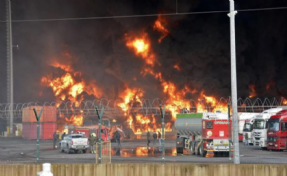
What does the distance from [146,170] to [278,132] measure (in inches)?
978

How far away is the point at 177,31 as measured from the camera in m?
92.1

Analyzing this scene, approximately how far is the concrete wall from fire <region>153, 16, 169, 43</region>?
7722 centimetres

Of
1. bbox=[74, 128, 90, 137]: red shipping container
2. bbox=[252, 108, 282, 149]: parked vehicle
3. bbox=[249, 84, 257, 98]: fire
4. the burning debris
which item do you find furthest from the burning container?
bbox=[249, 84, 257, 98]: fire

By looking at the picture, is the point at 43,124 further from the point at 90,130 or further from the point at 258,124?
the point at 258,124

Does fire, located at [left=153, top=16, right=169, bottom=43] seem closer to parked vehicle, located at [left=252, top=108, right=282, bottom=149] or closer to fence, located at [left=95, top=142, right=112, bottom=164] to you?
parked vehicle, located at [left=252, top=108, right=282, bottom=149]

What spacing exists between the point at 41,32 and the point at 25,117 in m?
29.2

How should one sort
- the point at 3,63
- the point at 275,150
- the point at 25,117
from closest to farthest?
the point at 275,150
the point at 25,117
the point at 3,63

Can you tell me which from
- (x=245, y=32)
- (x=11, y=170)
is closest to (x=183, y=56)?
(x=245, y=32)

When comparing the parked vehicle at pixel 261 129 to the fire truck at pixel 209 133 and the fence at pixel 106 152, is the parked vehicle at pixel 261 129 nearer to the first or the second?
the fire truck at pixel 209 133

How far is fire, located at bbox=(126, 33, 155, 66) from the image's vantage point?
93.5 metres

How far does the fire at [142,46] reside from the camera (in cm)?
9350

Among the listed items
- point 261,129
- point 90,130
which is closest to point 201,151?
point 261,129

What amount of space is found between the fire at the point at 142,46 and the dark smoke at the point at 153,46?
1194mm

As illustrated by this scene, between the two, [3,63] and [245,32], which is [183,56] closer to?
[245,32]
